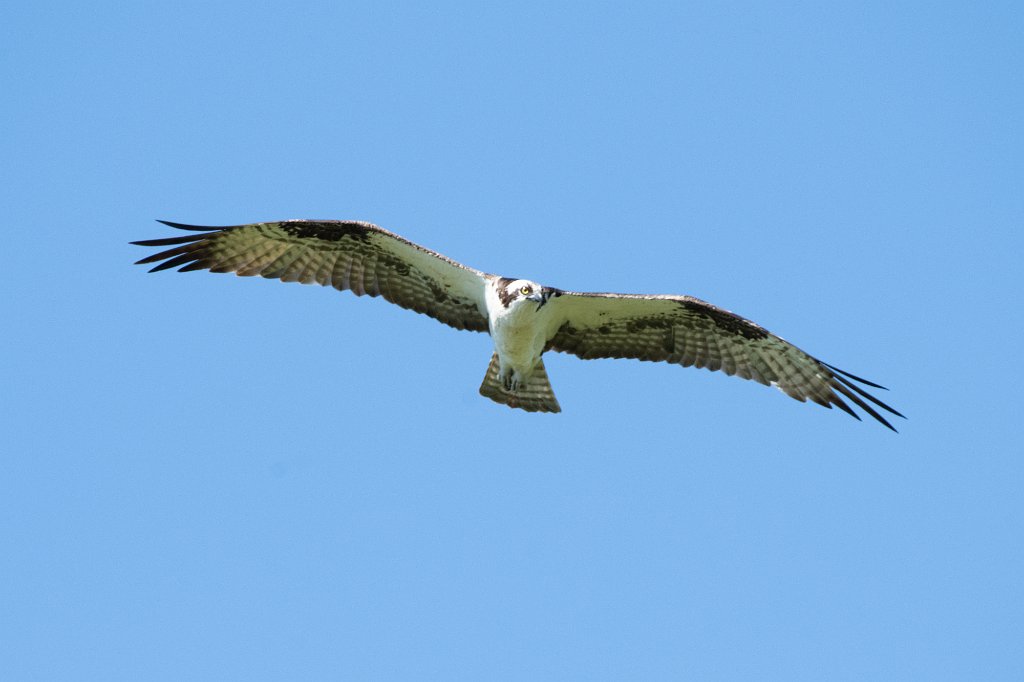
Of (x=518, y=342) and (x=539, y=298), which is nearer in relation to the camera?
(x=539, y=298)

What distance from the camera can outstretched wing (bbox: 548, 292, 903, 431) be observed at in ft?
39.3

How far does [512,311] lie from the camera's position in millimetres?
11297

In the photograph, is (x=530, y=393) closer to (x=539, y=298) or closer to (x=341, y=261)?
(x=539, y=298)

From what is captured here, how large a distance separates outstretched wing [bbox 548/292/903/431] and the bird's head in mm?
494

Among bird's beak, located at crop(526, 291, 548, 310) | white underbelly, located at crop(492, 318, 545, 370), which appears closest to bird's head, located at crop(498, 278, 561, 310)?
bird's beak, located at crop(526, 291, 548, 310)

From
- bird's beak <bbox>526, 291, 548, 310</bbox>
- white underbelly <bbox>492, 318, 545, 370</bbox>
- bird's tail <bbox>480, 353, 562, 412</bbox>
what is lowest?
bird's tail <bbox>480, 353, 562, 412</bbox>

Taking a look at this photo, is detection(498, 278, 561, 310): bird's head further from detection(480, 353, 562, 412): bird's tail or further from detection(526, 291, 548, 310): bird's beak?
detection(480, 353, 562, 412): bird's tail

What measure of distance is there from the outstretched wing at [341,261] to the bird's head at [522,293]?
40 cm

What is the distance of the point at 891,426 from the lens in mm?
11789

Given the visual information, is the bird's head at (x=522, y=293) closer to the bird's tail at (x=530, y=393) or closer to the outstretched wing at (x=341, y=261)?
the outstretched wing at (x=341, y=261)

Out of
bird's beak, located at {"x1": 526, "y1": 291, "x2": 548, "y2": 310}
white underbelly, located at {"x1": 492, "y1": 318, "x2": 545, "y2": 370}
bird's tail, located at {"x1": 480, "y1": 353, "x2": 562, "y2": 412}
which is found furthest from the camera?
bird's tail, located at {"x1": 480, "y1": 353, "x2": 562, "y2": 412}

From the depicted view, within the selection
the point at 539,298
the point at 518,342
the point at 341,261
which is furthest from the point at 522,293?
the point at 341,261

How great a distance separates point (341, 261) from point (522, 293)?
186 cm

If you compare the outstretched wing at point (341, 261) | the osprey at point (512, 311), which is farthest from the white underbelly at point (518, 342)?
the outstretched wing at point (341, 261)
